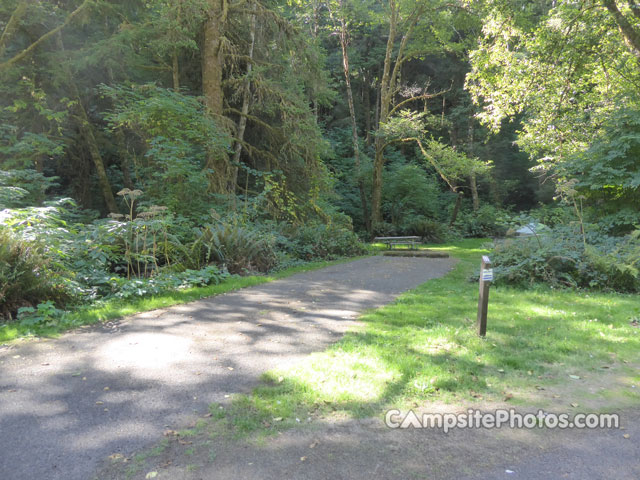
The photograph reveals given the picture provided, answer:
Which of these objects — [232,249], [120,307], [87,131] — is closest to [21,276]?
[120,307]

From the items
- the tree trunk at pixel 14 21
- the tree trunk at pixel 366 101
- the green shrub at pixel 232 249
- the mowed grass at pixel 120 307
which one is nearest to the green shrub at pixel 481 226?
the tree trunk at pixel 366 101

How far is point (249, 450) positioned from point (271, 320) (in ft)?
10.2

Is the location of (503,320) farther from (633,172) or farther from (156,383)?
(633,172)

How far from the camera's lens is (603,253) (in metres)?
8.85

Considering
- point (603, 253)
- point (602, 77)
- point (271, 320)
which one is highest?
point (602, 77)

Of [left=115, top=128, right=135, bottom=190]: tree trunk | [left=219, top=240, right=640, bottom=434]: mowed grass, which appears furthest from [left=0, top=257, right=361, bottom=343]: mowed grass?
[left=115, top=128, right=135, bottom=190]: tree trunk

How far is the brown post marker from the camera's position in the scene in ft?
15.6

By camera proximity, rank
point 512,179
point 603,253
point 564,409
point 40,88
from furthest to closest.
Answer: point 512,179, point 40,88, point 603,253, point 564,409

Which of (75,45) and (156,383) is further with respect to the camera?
(75,45)

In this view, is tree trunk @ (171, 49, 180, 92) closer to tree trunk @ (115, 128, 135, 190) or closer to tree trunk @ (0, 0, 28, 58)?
tree trunk @ (115, 128, 135, 190)

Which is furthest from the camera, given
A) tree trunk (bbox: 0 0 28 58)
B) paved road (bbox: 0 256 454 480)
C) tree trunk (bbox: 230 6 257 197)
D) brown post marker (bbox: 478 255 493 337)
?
tree trunk (bbox: 230 6 257 197)

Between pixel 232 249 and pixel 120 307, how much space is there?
3.48 metres

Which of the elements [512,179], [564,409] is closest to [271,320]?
[564,409]

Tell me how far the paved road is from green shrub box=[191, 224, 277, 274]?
2.12 meters
